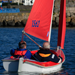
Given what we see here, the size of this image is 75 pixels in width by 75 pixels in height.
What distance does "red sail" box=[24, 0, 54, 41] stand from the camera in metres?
12.7

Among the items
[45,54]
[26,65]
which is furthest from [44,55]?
[26,65]

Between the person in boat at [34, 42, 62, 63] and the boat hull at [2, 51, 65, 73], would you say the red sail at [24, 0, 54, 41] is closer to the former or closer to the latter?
the person in boat at [34, 42, 62, 63]

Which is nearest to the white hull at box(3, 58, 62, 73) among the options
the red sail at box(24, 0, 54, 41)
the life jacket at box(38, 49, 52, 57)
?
the life jacket at box(38, 49, 52, 57)

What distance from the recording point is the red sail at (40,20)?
12.7 metres

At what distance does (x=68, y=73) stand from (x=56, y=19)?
1348 inches

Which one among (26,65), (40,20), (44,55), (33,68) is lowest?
(33,68)

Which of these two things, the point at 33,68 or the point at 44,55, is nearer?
the point at 33,68

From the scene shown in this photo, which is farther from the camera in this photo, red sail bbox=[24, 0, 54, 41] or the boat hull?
red sail bbox=[24, 0, 54, 41]

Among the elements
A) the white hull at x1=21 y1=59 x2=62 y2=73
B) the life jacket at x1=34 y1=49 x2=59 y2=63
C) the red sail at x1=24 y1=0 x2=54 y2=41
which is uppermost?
the red sail at x1=24 y1=0 x2=54 y2=41

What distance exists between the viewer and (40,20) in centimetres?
1286

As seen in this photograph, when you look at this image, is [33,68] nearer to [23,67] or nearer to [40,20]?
[23,67]

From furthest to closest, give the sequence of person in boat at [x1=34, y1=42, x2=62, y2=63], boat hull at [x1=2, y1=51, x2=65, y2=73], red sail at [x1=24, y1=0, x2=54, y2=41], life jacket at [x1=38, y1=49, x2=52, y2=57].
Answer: red sail at [x1=24, y1=0, x2=54, y2=41] < life jacket at [x1=38, y1=49, x2=52, y2=57] < person in boat at [x1=34, y1=42, x2=62, y2=63] < boat hull at [x1=2, y1=51, x2=65, y2=73]

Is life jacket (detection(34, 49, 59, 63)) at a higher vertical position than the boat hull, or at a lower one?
higher

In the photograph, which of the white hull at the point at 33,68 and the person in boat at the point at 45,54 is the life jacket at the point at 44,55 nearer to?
the person in boat at the point at 45,54
